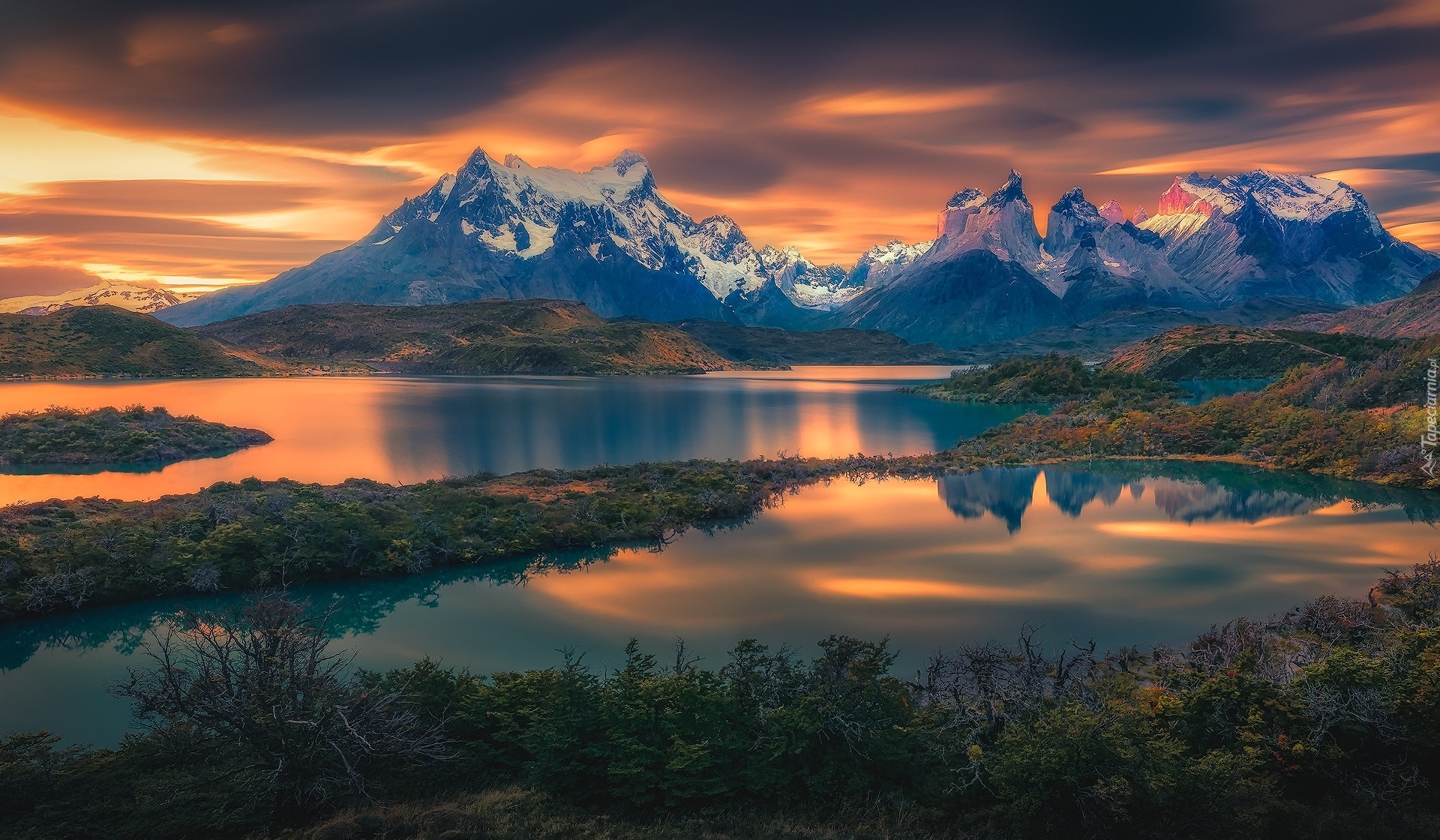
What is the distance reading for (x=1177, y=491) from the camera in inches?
2648

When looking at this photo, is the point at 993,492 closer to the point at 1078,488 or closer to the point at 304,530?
the point at 1078,488

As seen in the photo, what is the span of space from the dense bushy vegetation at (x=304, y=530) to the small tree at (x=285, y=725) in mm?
18309

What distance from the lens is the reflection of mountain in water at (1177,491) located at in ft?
195

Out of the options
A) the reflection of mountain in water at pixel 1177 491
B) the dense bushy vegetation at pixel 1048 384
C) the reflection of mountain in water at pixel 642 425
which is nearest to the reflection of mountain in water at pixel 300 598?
the reflection of mountain in water at pixel 1177 491

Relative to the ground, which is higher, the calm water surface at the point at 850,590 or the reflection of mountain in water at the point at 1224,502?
the calm water surface at the point at 850,590

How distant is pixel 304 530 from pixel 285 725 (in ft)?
91.0

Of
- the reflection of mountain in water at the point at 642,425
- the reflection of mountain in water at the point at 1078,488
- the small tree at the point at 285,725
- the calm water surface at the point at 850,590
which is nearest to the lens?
the small tree at the point at 285,725

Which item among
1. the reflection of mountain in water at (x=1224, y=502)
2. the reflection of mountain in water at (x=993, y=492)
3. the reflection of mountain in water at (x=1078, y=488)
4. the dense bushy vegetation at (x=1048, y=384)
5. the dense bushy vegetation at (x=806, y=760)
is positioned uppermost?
the dense bushy vegetation at (x=1048, y=384)

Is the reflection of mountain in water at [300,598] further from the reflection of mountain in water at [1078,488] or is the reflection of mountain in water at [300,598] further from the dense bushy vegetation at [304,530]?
the reflection of mountain in water at [1078,488]

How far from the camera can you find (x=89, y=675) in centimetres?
3178

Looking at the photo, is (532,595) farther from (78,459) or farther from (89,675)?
(78,459)

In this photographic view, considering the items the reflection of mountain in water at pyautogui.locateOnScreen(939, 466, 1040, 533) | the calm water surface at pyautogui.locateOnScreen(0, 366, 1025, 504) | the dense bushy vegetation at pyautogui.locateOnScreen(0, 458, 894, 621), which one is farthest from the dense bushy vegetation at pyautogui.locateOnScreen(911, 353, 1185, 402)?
the dense bushy vegetation at pyautogui.locateOnScreen(0, 458, 894, 621)

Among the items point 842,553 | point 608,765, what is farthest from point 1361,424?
point 608,765

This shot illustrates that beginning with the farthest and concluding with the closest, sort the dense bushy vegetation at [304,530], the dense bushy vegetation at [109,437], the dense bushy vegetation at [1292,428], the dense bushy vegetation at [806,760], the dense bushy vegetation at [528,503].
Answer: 1. the dense bushy vegetation at [109,437]
2. the dense bushy vegetation at [1292,428]
3. the dense bushy vegetation at [528,503]
4. the dense bushy vegetation at [304,530]
5. the dense bushy vegetation at [806,760]
